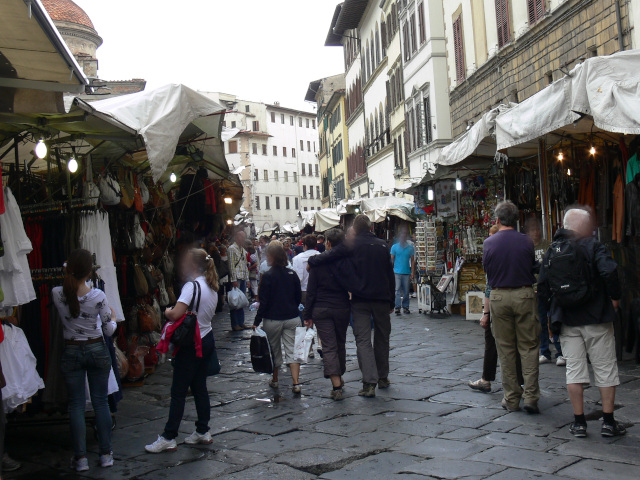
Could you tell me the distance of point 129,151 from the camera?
8.31m

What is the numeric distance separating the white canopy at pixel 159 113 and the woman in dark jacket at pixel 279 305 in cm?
Result: 170

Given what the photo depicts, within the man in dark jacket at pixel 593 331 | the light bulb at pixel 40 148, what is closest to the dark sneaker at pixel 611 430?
the man in dark jacket at pixel 593 331

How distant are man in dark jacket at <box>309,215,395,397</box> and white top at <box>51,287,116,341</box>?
2704 millimetres

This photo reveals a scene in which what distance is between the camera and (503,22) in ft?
58.2

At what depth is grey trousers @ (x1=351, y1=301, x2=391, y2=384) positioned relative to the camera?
25.5 ft

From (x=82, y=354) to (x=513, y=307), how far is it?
11.7 ft

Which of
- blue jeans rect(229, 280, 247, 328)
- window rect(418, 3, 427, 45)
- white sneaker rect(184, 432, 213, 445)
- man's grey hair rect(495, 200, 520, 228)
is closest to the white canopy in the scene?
white sneaker rect(184, 432, 213, 445)

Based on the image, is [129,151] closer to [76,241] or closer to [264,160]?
[76,241]

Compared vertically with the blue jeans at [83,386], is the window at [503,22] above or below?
above

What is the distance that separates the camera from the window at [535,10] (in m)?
15.4

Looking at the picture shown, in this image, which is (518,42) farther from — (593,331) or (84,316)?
(84,316)

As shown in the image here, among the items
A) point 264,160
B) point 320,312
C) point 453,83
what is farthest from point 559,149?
point 264,160

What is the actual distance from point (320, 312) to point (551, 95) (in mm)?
3259

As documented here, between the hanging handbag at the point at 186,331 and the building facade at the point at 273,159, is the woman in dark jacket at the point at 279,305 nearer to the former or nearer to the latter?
the hanging handbag at the point at 186,331
